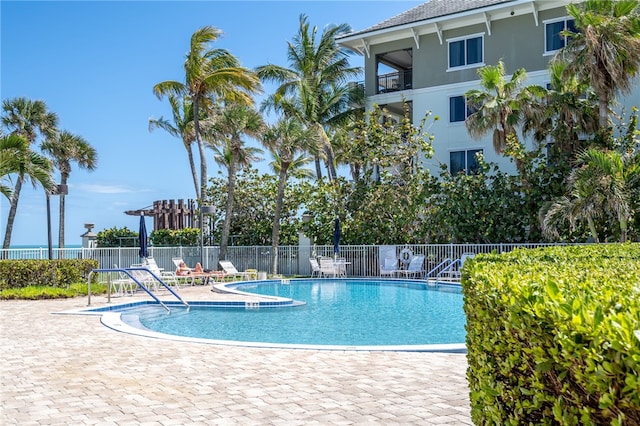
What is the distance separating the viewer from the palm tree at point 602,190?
730 inches

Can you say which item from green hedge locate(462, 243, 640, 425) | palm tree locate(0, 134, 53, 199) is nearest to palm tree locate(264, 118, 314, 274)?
palm tree locate(0, 134, 53, 199)

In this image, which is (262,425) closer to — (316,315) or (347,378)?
(347,378)

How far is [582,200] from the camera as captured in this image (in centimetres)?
1906

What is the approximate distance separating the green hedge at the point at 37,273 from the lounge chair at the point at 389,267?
1121cm

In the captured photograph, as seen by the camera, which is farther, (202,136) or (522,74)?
(202,136)

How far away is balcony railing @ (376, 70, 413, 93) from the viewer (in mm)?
30672


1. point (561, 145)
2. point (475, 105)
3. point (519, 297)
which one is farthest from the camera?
point (475, 105)

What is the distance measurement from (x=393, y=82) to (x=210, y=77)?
9.34 metres

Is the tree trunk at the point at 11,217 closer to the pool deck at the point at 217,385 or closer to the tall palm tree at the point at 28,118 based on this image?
the tall palm tree at the point at 28,118

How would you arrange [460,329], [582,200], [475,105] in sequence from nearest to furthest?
1. [460,329]
2. [582,200]
3. [475,105]

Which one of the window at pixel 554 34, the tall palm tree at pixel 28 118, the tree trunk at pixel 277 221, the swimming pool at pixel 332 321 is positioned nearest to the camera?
the swimming pool at pixel 332 321

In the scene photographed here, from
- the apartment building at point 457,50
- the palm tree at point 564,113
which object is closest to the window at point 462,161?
the apartment building at point 457,50

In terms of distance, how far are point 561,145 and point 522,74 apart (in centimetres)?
292

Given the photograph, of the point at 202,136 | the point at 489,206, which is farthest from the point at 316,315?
the point at 202,136
